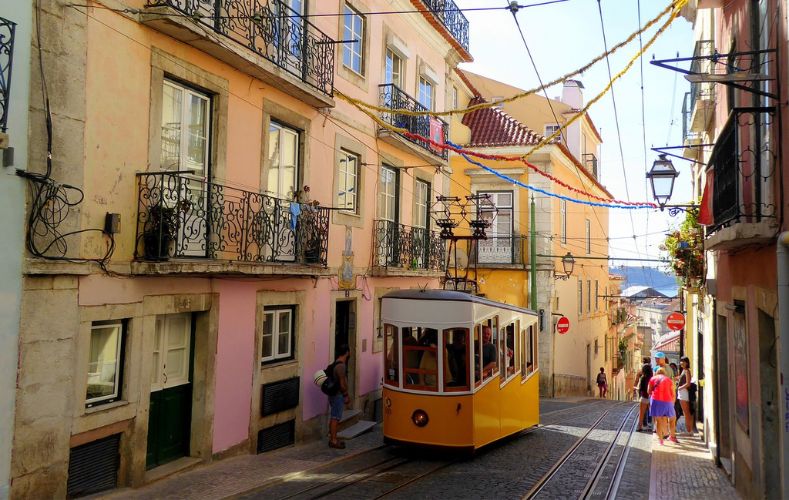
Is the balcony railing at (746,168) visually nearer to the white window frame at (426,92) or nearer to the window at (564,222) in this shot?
the white window frame at (426,92)

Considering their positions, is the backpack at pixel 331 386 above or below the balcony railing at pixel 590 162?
below

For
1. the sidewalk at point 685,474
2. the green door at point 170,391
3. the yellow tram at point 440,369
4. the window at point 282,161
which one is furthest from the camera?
the window at point 282,161

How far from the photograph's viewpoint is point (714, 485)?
9.20 metres

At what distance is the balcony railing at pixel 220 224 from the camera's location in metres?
7.81

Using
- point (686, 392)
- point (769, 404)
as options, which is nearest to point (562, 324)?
point (686, 392)

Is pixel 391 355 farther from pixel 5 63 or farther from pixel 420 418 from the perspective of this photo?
pixel 5 63

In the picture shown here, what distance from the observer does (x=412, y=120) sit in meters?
15.4

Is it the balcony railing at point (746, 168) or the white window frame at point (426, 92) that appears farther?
the white window frame at point (426, 92)

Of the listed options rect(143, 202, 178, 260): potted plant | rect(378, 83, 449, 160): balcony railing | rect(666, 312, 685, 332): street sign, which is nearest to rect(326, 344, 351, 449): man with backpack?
rect(143, 202, 178, 260): potted plant

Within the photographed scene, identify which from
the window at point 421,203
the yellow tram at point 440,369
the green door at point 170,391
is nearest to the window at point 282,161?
the yellow tram at point 440,369

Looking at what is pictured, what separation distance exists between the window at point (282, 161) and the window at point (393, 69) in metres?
4.10

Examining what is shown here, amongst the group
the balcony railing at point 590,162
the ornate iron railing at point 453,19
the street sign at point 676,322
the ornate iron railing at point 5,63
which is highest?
the ornate iron railing at point 453,19

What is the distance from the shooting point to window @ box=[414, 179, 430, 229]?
16.6m

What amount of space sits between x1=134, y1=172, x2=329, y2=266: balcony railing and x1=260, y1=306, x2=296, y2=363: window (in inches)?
36.4
